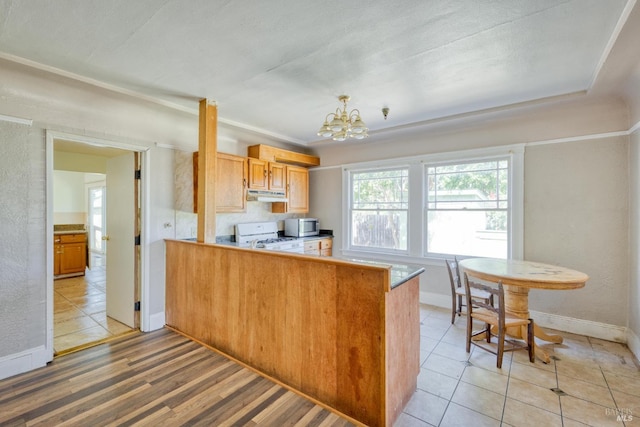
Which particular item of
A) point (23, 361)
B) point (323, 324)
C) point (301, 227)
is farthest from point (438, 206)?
point (23, 361)

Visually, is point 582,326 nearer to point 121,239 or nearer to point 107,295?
point 121,239

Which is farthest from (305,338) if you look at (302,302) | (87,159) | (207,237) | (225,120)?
(87,159)

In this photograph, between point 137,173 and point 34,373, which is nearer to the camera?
point 34,373

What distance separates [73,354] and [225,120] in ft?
9.95

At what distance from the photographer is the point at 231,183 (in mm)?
4051

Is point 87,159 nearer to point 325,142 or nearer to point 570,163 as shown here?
point 325,142

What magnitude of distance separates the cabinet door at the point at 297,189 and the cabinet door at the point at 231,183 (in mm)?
1015

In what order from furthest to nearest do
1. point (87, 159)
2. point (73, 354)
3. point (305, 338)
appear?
point (87, 159) → point (73, 354) → point (305, 338)

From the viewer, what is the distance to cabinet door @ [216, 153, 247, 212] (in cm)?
393

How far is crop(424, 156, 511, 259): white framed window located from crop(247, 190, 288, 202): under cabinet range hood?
230 centimetres

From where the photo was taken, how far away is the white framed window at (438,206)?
12.3 ft

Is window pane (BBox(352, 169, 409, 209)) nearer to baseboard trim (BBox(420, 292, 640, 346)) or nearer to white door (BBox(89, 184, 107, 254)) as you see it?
baseboard trim (BBox(420, 292, 640, 346))

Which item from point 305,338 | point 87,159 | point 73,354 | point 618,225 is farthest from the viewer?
point 87,159

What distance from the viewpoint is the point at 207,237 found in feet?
10.6
